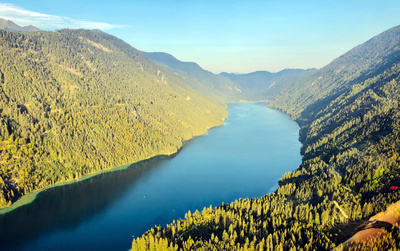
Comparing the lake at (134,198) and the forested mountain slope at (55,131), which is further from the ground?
the forested mountain slope at (55,131)

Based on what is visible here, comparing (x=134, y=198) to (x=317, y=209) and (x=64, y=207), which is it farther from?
(x=317, y=209)

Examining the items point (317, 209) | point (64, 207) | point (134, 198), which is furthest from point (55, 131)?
point (317, 209)

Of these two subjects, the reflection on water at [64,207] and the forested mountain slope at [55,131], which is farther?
the forested mountain slope at [55,131]

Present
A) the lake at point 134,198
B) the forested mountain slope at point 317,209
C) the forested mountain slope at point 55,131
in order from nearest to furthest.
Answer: the forested mountain slope at point 317,209 → the lake at point 134,198 → the forested mountain slope at point 55,131

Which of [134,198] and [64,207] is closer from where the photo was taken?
[64,207]

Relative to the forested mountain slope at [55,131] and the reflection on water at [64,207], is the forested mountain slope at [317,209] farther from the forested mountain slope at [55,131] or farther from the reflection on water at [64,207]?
the forested mountain slope at [55,131]

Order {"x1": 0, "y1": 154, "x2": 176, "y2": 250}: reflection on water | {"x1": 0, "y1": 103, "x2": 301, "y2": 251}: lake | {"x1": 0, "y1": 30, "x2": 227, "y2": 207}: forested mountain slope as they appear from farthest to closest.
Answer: {"x1": 0, "y1": 30, "x2": 227, "y2": 207}: forested mountain slope < {"x1": 0, "y1": 154, "x2": 176, "y2": 250}: reflection on water < {"x1": 0, "y1": 103, "x2": 301, "y2": 251}: lake

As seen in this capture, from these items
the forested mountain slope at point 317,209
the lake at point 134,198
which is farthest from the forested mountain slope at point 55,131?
the forested mountain slope at point 317,209

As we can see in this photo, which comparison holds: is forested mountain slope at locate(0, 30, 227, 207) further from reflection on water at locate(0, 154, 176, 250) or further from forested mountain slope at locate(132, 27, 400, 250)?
forested mountain slope at locate(132, 27, 400, 250)

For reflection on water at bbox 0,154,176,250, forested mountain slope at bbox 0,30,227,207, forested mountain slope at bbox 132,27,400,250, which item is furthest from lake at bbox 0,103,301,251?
forested mountain slope at bbox 132,27,400,250
